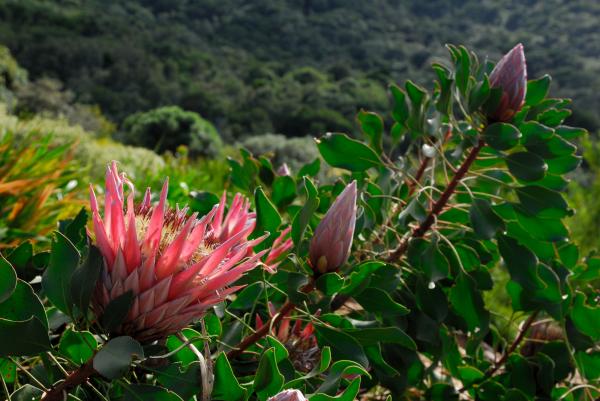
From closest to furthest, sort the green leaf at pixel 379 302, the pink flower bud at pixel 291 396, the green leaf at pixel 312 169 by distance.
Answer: the pink flower bud at pixel 291 396
the green leaf at pixel 379 302
the green leaf at pixel 312 169

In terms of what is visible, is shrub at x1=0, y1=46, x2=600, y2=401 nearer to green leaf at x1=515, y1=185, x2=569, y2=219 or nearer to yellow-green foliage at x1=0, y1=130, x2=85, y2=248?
green leaf at x1=515, y1=185, x2=569, y2=219

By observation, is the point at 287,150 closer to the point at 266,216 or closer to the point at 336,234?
the point at 266,216

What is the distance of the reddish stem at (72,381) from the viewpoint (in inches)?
27.1

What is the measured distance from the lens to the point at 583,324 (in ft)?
4.37

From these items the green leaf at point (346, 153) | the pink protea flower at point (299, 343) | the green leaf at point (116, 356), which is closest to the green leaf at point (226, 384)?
the green leaf at point (116, 356)

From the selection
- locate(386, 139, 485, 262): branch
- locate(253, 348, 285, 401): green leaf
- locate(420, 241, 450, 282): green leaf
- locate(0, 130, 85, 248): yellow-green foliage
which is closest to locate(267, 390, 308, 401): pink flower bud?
locate(253, 348, 285, 401): green leaf

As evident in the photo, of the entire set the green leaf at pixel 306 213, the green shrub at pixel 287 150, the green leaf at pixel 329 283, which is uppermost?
the green leaf at pixel 306 213

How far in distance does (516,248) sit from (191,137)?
577 inches

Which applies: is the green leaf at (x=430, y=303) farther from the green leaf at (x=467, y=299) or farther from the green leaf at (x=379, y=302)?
the green leaf at (x=379, y=302)

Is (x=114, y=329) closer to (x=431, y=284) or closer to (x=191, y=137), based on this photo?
(x=431, y=284)

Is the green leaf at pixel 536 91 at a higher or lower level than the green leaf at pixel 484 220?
higher

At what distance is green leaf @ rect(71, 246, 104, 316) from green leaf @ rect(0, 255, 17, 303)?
6 cm

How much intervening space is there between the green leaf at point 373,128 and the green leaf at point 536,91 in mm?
321

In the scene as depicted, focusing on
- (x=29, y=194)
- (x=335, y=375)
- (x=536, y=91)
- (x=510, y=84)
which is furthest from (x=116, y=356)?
(x=29, y=194)
